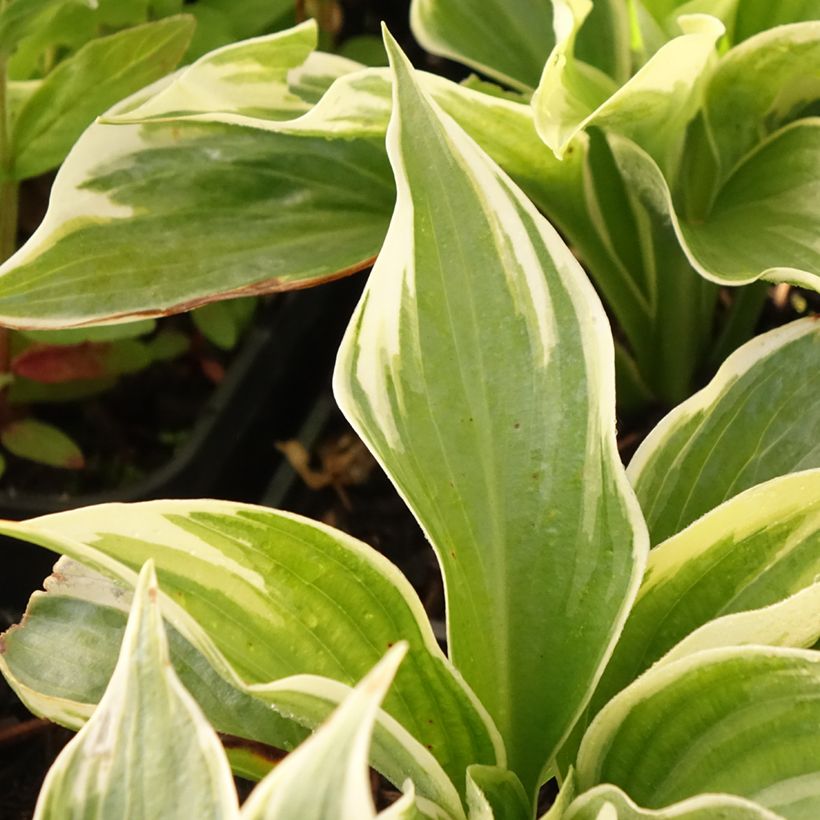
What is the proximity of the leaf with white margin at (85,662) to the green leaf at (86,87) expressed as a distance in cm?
29

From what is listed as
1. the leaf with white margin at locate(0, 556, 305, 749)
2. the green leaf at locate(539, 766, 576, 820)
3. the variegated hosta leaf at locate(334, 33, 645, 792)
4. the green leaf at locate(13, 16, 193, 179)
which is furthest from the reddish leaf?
the green leaf at locate(539, 766, 576, 820)

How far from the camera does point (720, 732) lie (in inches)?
16.1

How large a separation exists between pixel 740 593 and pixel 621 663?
0.21 feet

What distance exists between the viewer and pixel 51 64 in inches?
31.0

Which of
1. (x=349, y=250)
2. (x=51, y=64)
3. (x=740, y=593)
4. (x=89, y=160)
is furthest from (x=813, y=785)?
(x=51, y=64)

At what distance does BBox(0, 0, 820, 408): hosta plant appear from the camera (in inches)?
22.6

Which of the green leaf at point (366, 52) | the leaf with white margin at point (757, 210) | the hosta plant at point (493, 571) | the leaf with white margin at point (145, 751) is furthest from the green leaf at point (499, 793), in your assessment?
the green leaf at point (366, 52)

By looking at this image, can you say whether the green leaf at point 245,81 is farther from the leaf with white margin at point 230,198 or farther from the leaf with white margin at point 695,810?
the leaf with white margin at point 695,810

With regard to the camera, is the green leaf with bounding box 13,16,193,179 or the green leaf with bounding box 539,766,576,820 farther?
the green leaf with bounding box 13,16,193,179

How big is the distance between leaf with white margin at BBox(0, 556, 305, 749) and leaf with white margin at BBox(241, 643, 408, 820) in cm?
19

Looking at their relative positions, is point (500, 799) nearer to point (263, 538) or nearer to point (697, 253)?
point (263, 538)

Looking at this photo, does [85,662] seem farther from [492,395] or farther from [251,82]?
[251,82]

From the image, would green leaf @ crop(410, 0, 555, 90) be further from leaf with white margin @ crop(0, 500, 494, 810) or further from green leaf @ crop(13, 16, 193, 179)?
leaf with white margin @ crop(0, 500, 494, 810)

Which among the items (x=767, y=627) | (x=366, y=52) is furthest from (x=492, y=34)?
(x=767, y=627)
